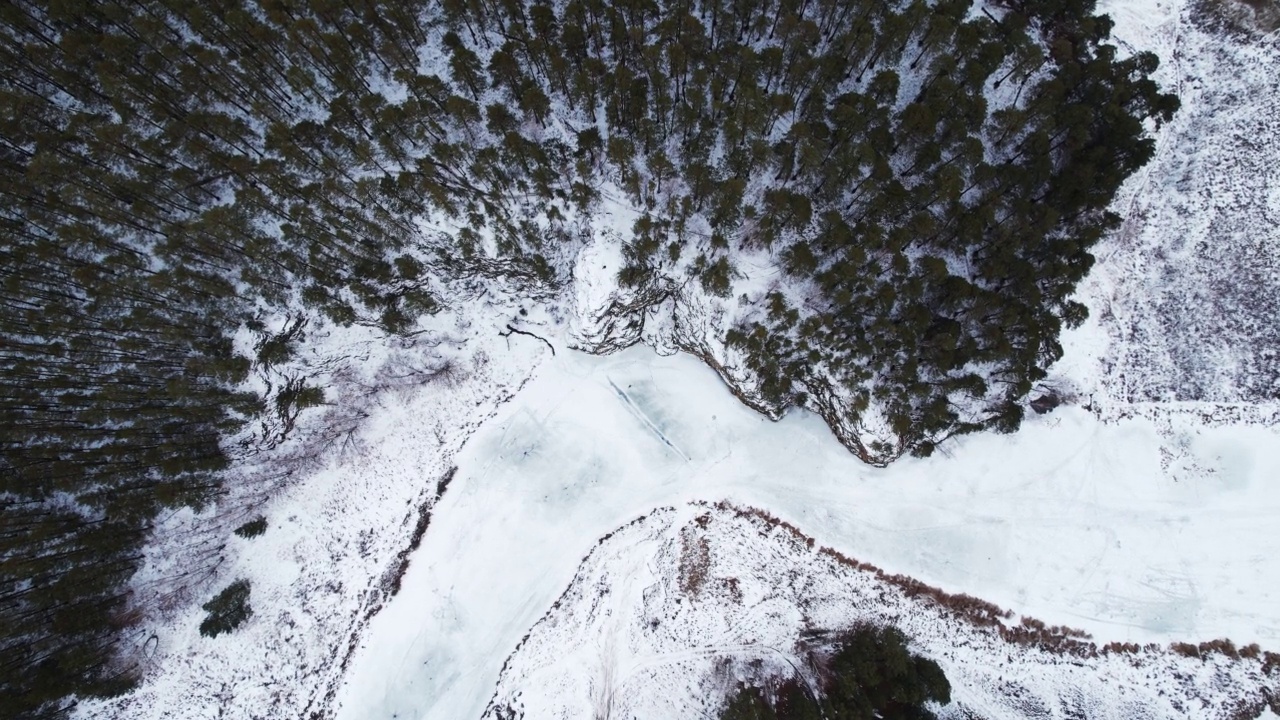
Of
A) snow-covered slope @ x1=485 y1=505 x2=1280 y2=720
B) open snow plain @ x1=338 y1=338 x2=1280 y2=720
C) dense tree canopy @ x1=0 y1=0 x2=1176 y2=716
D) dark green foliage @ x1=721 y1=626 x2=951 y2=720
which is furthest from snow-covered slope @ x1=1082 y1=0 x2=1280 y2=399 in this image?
dark green foliage @ x1=721 y1=626 x2=951 y2=720

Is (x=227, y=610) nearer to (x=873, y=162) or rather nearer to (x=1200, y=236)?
(x=873, y=162)

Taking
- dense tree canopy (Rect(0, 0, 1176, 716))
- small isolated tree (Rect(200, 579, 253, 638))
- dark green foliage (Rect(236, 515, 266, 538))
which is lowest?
small isolated tree (Rect(200, 579, 253, 638))

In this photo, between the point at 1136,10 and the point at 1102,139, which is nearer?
the point at 1102,139

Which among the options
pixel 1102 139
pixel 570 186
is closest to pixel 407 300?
pixel 570 186

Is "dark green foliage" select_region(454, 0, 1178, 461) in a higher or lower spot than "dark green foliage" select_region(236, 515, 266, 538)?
higher

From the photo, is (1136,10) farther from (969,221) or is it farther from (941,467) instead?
(941,467)

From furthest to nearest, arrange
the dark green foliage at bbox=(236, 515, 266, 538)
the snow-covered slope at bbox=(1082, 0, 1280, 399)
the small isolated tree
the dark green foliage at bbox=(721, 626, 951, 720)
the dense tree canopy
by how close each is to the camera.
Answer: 1. the snow-covered slope at bbox=(1082, 0, 1280, 399)
2. the dark green foliage at bbox=(236, 515, 266, 538)
3. the small isolated tree
4. the dark green foliage at bbox=(721, 626, 951, 720)
5. the dense tree canopy

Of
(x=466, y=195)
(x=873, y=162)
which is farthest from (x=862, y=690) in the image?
(x=466, y=195)

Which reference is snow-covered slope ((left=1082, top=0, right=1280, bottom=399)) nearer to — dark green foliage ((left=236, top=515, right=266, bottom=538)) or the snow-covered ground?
the snow-covered ground
